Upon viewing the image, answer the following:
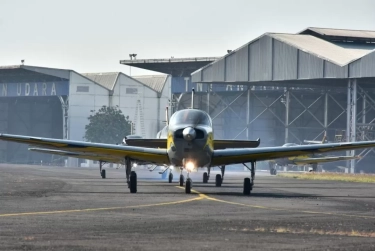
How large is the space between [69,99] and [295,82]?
1188 inches

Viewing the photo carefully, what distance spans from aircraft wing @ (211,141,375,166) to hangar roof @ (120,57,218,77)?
5800cm

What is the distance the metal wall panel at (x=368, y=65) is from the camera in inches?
2655

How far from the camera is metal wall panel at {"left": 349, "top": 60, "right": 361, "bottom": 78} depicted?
68062 millimetres

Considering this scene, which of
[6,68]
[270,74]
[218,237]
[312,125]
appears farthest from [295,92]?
[218,237]

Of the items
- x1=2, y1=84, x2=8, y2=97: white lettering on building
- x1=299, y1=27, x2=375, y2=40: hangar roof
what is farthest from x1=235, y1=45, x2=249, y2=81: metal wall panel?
x1=2, y1=84, x2=8, y2=97: white lettering on building

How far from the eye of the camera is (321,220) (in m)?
20.0

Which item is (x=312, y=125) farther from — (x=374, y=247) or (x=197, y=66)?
(x=374, y=247)

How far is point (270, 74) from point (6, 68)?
1472 inches

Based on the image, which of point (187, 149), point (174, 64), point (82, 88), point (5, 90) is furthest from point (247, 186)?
point (5, 90)

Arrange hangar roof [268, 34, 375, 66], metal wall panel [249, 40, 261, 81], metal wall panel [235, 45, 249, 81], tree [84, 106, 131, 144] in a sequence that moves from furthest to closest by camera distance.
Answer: tree [84, 106, 131, 144] → metal wall panel [235, 45, 249, 81] → metal wall panel [249, 40, 261, 81] → hangar roof [268, 34, 375, 66]

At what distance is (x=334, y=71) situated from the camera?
69.4m

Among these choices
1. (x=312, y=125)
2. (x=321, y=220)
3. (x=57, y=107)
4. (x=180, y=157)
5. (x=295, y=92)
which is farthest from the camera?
(x=57, y=107)

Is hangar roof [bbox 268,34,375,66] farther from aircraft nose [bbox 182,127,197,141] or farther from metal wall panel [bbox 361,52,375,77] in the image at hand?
aircraft nose [bbox 182,127,197,141]

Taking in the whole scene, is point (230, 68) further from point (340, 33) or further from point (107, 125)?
point (107, 125)
